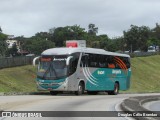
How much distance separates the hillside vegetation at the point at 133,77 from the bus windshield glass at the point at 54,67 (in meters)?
5.97

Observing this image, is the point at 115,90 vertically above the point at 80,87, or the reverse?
the point at 80,87

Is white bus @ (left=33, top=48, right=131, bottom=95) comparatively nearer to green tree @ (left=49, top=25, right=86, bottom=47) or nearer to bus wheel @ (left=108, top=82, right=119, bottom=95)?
bus wheel @ (left=108, top=82, right=119, bottom=95)

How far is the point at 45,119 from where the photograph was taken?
52.5 feet

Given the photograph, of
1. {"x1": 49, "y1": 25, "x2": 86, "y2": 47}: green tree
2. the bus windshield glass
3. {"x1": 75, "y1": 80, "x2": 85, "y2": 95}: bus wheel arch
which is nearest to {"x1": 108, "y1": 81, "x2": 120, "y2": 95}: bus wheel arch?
{"x1": 75, "y1": 80, "x2": 85, "y2": 95}: bus wheel arch

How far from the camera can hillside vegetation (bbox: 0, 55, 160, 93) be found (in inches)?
1694

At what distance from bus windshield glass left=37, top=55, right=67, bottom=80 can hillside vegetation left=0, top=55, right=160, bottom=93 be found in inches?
235

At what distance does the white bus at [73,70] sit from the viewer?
35.1m

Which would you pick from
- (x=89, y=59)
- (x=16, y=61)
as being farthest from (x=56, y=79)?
(x=16, y=61)

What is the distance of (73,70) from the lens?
35.4m

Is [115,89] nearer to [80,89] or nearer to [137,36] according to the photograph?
[80,89]

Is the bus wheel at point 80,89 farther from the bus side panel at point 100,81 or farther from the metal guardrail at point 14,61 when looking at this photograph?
the metal guardrail at point 14,61

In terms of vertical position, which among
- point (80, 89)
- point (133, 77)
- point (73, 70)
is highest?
point (73, 70)

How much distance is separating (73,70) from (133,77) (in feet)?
115

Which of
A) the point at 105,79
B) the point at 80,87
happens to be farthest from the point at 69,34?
the point at 80,87
